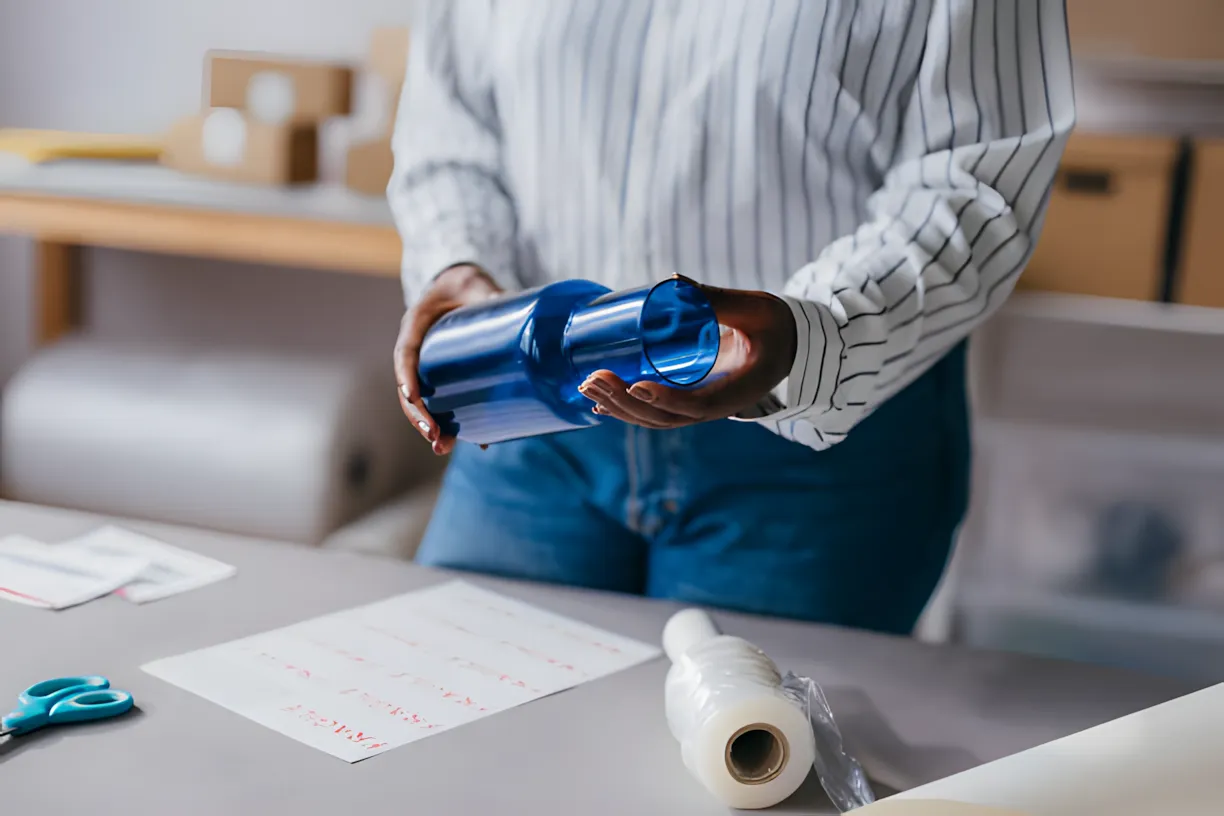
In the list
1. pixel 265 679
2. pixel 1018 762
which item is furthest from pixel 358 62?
pixel 1018 762

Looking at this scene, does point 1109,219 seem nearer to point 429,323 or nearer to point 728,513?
point 728,513

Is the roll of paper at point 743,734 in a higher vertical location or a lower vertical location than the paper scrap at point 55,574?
higher

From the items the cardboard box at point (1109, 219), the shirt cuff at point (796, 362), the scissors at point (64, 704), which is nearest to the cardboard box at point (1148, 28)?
the cardboard box at point (1109, 219)

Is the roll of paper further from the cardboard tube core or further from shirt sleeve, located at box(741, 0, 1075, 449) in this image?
shirt sleeve, located at box(741, 0, 1075, 449)

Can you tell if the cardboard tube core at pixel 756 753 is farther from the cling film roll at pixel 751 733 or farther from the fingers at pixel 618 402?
the fingers at pixel 618 402

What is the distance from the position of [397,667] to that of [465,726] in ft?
0.28

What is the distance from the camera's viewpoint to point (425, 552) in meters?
1.06

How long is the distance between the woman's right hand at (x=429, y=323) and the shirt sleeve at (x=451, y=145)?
0.07 meters

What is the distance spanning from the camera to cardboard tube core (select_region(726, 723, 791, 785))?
Result: 2.13 ft

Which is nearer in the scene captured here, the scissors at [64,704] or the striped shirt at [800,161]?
the scissors at [64,704]

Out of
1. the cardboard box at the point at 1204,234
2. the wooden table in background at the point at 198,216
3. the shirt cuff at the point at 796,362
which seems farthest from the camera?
the wooden table in background at the point at 198,216

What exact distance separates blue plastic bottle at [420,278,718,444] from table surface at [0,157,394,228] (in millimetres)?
992

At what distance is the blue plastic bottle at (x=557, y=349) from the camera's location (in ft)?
2.22

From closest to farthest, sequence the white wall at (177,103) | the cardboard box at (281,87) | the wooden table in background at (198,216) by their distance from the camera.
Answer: the wooden table in background at (198,216), the cardboard box at (281,87), the white wall at (177,103)
